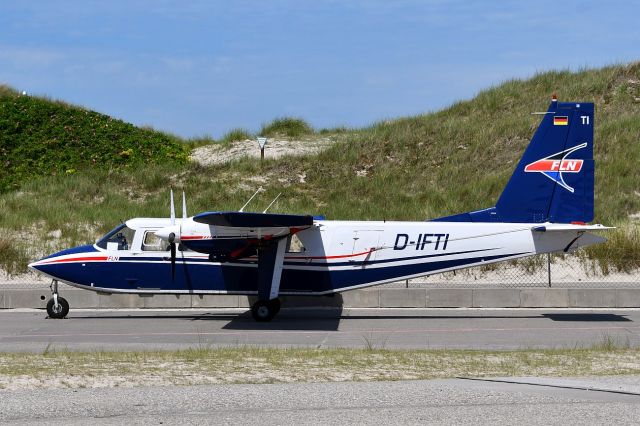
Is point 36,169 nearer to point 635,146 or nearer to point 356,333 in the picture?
point 635,146

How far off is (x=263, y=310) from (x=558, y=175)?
7296mm

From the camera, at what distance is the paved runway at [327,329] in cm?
1830

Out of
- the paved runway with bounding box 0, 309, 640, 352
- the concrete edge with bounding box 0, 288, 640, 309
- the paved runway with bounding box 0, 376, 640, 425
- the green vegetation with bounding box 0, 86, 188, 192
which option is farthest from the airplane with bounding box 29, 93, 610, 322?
the green vegetation with bounding box 0, 86, 188, 192

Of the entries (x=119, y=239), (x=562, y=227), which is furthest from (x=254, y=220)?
(x=562, y=227)

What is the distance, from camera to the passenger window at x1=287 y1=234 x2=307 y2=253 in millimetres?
22625

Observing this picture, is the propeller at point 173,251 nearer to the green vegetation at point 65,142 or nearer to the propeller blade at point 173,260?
the propeller blade at point 173,260

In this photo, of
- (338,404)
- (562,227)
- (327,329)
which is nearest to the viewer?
(338,404)

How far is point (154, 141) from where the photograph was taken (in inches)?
1996

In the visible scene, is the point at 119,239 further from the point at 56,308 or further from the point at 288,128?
the point at 288,128

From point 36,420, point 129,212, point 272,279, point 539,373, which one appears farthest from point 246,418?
point 129,212

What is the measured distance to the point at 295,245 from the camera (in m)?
22.7

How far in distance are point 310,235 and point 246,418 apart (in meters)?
12.6

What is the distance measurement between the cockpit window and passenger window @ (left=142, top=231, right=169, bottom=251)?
0.34 m

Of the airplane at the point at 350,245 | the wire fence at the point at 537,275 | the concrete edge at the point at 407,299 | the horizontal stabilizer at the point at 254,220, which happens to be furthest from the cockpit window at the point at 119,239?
the wire fence at the point at 537,275
